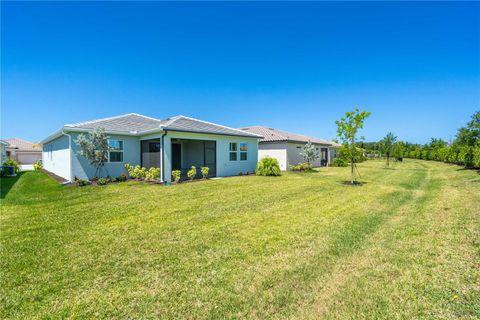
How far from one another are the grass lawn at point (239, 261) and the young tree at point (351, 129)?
569 cm

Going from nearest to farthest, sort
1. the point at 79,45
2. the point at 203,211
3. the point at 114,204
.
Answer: the point at 203,211
the point at 114,204
the point at 79,45

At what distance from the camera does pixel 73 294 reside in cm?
290

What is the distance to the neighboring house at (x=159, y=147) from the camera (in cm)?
1245

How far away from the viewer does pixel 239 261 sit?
12.3 feet

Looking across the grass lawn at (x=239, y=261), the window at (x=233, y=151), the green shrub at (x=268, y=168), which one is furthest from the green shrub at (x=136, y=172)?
the green shrub at (x=268, y=168)

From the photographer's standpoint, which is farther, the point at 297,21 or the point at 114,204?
the point at 297,21

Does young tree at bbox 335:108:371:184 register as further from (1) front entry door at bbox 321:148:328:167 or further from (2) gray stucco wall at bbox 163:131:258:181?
(1) front entry door at bbox 321:148:328:167

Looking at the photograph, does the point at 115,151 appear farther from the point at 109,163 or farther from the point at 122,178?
the point at 122,178

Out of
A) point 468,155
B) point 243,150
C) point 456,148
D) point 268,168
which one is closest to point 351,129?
point 268,168

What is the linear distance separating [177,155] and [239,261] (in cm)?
1486

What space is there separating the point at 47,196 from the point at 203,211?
6916 millimetres

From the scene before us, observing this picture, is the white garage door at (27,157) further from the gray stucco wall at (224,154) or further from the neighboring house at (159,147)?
the gray stucco wall at (224,154)

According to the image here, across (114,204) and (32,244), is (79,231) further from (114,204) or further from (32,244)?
(114,204)

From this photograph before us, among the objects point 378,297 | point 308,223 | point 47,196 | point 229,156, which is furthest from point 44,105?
point 378,297
